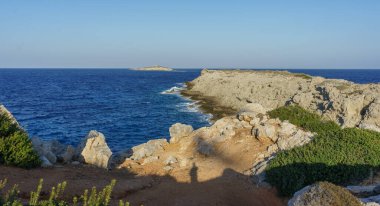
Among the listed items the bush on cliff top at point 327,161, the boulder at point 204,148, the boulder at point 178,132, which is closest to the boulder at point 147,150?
the boulder at point 178,132

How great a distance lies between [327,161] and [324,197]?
853cm

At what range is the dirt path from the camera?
1533 centimetres

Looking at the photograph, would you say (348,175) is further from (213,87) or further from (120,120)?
(213,87)

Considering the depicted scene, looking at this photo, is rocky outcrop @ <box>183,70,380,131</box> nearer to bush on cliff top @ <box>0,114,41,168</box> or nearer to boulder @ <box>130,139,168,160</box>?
boulder @ <box>130,139,168,160</box>

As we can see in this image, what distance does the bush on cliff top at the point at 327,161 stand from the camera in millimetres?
16016

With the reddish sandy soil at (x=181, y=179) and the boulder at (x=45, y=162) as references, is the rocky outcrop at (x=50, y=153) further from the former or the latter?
the reddish sandy soil at (x=181, y=179)

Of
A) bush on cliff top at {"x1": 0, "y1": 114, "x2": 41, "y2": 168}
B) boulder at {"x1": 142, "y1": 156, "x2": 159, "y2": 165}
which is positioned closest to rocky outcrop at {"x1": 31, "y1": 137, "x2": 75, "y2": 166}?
bush on cliff top at {"x1": 0, "y1": 114, "x2": 41, "y2": 168}

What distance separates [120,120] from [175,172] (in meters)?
28.8

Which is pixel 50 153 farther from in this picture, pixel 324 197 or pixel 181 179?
pixel 324 197

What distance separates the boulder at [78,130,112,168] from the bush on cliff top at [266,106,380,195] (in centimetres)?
914

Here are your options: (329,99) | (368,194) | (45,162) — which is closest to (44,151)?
(45,162)

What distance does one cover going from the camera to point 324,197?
28.7 feet

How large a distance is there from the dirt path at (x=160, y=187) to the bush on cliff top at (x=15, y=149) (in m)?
0.58

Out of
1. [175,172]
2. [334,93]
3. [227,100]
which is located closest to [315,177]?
[175,172]
